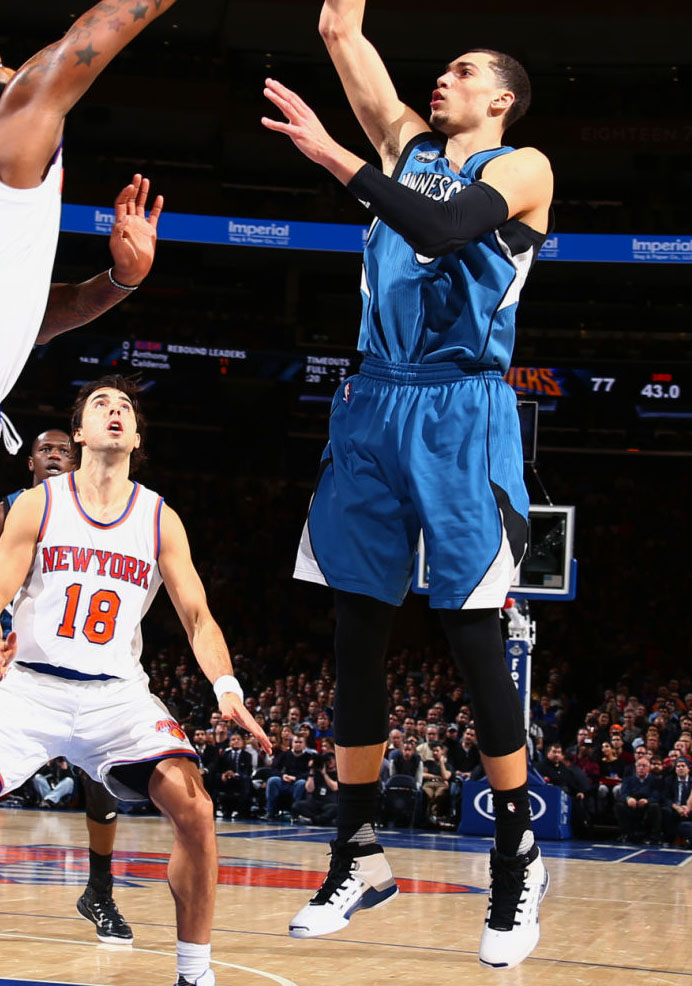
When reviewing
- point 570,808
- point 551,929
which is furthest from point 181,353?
point 551,929

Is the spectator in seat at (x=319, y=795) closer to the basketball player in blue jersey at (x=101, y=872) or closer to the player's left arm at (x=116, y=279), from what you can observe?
the basketball player in blue jersey at (x=101, y=872)

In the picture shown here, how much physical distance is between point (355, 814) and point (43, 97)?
2.19 metres

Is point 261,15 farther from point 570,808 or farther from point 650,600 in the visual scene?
point 570,808

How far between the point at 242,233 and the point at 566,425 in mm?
6332

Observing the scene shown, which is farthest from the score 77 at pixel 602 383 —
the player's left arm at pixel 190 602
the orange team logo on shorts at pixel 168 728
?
the orange team logo on shorts at pixel 168 728

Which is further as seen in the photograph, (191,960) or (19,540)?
(19,540)

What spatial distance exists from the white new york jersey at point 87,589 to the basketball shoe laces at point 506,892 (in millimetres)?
1889

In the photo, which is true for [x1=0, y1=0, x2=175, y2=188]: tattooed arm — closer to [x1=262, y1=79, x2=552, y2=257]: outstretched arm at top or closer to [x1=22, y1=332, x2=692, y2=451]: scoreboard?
[x1=262, y1=79, x2=552, y2=257]: outstretched arm at top

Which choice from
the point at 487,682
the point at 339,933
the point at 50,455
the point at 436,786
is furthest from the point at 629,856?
the point at 487,682

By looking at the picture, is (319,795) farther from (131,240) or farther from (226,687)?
(131,240)

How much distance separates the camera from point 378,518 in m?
3.51

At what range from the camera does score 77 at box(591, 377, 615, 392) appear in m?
19.8

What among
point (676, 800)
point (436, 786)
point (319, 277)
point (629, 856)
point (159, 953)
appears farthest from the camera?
point (319, 277)

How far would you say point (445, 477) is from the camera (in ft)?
11.2
